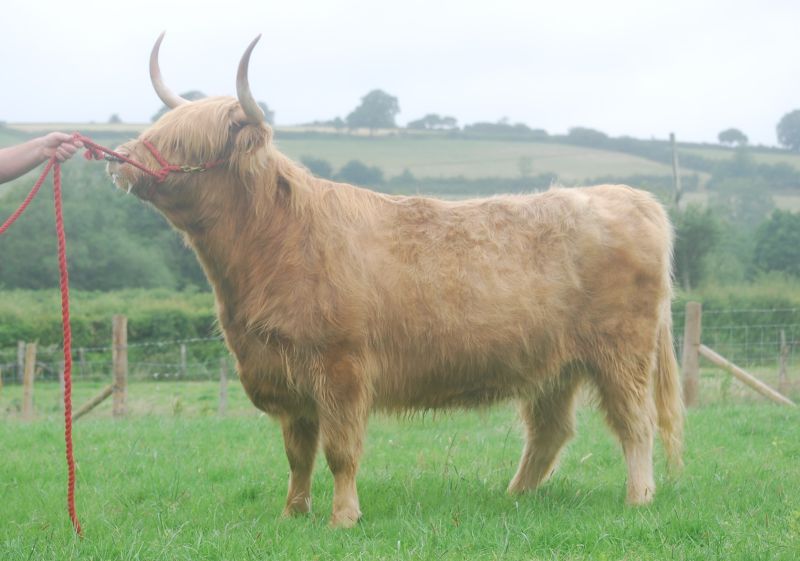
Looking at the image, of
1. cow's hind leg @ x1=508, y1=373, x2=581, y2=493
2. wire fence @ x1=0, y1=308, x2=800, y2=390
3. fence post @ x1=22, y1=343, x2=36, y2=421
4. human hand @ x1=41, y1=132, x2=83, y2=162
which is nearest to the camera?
human hand @ x1=41, y1=132, x2=83, y2=162

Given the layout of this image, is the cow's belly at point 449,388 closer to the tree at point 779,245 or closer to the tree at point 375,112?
the tree at point 779,245

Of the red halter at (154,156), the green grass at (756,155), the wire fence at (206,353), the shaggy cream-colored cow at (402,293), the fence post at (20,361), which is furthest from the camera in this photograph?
the green grass at (756,155)

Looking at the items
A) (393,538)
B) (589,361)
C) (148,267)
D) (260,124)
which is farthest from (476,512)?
(148,267)

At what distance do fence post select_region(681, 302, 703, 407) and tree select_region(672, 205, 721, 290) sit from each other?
20735 mm

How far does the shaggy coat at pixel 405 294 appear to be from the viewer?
192 inches

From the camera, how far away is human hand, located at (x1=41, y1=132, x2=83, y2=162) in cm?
441

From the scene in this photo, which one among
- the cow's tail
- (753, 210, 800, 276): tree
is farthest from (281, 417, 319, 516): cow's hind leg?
(753, 210, 800, 276): tree

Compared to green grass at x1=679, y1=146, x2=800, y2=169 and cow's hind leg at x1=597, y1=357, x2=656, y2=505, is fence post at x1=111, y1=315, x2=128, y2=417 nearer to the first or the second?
cow's hind leg at x1=597, y1=357, x2=656, y2=505

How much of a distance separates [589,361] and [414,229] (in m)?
1.36

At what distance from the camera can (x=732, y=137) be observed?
60.1m

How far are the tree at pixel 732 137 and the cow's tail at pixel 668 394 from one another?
54591 mm

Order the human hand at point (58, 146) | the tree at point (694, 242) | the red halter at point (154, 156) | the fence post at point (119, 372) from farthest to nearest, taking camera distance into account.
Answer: the tree at point (694, 242) → the fence post at point (119, 372) → the red halter at point (154, 156) → the human hand at point (58, 146)

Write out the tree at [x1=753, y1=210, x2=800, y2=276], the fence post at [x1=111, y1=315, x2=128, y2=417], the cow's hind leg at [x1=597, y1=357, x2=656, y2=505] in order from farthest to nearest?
the tree at [x1=753, y1=210, x2=800, y2=276]
the fence post at [x1=111, y1=315, x2=128, y2=417]
the cow's hind leg at [x1=597, y1=357, x2=656, y2=505]

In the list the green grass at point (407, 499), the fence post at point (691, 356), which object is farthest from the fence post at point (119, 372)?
the fence post at point (691, 356)
